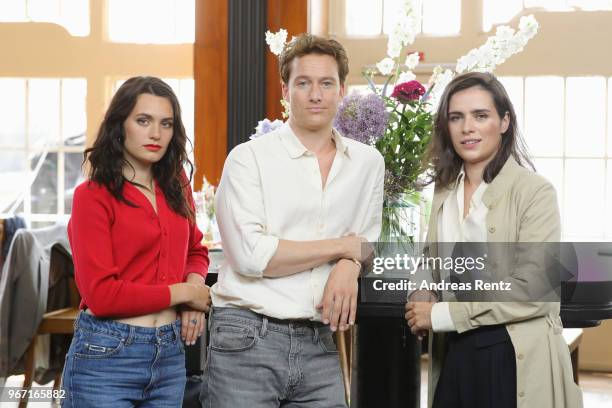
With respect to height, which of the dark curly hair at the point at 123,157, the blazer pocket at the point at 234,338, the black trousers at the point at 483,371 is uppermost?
the dark curly hair at the point at 123,157

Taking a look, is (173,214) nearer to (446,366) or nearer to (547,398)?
A: (446,366)

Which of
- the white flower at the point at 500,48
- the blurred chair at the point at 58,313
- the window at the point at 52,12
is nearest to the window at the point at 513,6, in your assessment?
the window at the point at 52,12

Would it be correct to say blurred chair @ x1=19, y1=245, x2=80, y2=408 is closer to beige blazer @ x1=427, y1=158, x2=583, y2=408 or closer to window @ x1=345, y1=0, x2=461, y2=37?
window @ x1=345, y1=0, x2=461, y2=37

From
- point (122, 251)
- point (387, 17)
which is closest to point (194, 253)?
point (122, 251)

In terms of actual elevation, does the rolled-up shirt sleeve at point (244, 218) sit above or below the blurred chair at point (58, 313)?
above

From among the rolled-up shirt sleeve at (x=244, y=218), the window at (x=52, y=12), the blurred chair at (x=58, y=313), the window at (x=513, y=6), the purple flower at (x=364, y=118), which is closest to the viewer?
the rolled-up shirt sleeve at (x=244, y=218)

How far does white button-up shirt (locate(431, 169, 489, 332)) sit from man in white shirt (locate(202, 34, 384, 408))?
21cm

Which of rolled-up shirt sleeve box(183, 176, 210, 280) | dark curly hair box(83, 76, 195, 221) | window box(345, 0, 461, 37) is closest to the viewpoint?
dark curly hair box(83, 76, 195, 221)

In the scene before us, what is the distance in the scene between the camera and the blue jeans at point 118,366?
6.51ft

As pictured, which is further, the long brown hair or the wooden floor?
the wooden floor

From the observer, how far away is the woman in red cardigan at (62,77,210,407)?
78.2 inches

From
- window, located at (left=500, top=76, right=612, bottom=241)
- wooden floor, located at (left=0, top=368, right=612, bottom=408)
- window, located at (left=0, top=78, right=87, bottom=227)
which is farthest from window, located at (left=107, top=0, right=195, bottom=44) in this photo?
wooden floor, located at (left=0, top=368, right=612, bottom=408)

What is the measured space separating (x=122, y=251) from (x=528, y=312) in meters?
0.93

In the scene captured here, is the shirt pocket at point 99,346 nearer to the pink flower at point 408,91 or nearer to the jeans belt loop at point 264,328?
the jeans belt loop at point 264,328
